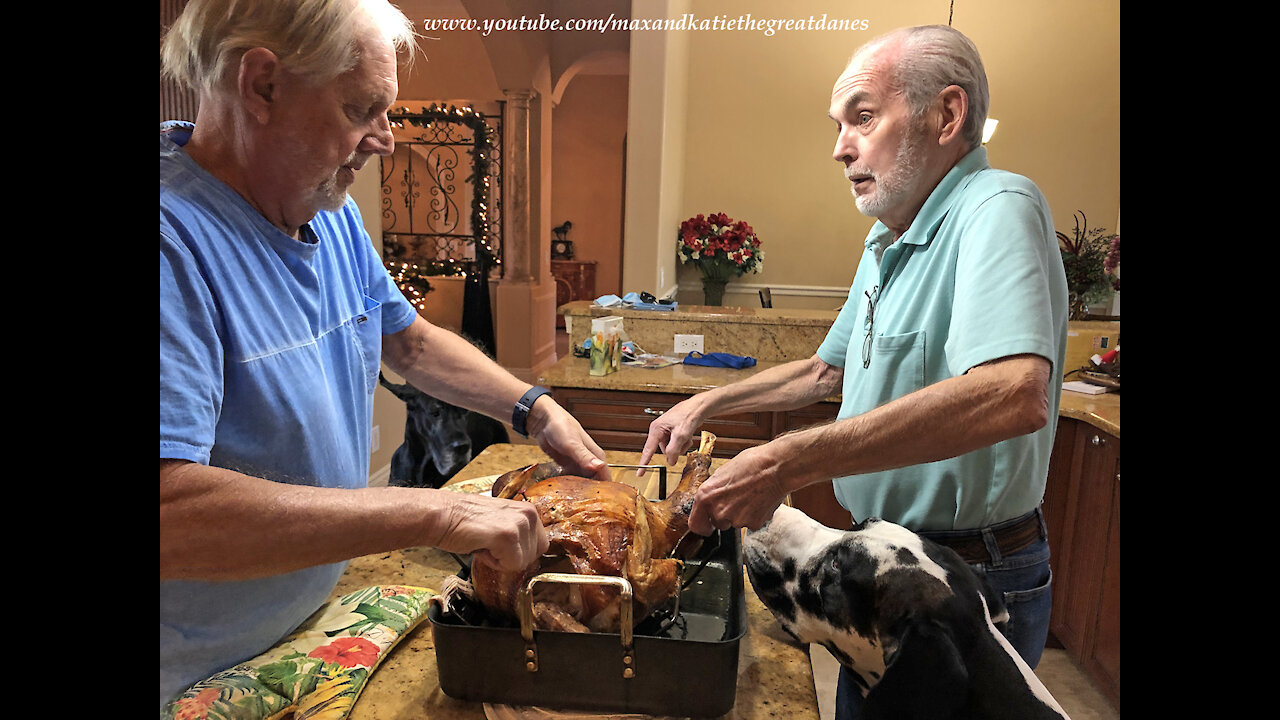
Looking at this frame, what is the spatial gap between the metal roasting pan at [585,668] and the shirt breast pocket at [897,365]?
578mm

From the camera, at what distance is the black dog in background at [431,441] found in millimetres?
2412

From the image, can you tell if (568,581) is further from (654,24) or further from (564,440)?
(654,24)

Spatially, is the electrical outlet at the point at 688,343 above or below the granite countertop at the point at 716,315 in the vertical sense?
below

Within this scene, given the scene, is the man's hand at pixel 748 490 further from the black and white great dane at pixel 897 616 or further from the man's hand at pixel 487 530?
the man's hand at pixel 487 530

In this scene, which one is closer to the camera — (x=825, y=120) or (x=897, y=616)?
(x=897, y=616)

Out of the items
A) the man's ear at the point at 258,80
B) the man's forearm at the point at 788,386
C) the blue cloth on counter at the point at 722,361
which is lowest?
the blue cloth on counter at the point at 722,361

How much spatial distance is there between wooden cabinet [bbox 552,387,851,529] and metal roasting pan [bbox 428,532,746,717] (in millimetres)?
2232

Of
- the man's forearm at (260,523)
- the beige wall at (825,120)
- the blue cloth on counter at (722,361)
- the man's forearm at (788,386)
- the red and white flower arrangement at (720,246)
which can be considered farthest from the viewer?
the beige wall at (825,120)

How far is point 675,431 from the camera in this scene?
1598 millimetres

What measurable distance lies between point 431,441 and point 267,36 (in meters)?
1.64

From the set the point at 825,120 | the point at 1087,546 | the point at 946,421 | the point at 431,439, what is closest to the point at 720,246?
the point at 825,120

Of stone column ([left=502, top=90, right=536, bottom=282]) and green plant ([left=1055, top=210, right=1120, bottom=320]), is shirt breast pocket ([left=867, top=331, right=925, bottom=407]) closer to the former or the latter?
green plant ([left=1055, top=210, right=1120, bottom=320])

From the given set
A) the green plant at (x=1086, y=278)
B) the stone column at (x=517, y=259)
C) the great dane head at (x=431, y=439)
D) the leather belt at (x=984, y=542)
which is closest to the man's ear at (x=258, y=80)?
the leather belt at (x=984, y=542)

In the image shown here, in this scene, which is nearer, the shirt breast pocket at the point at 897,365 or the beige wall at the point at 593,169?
the shirt breast pocket at the point at 897,365
